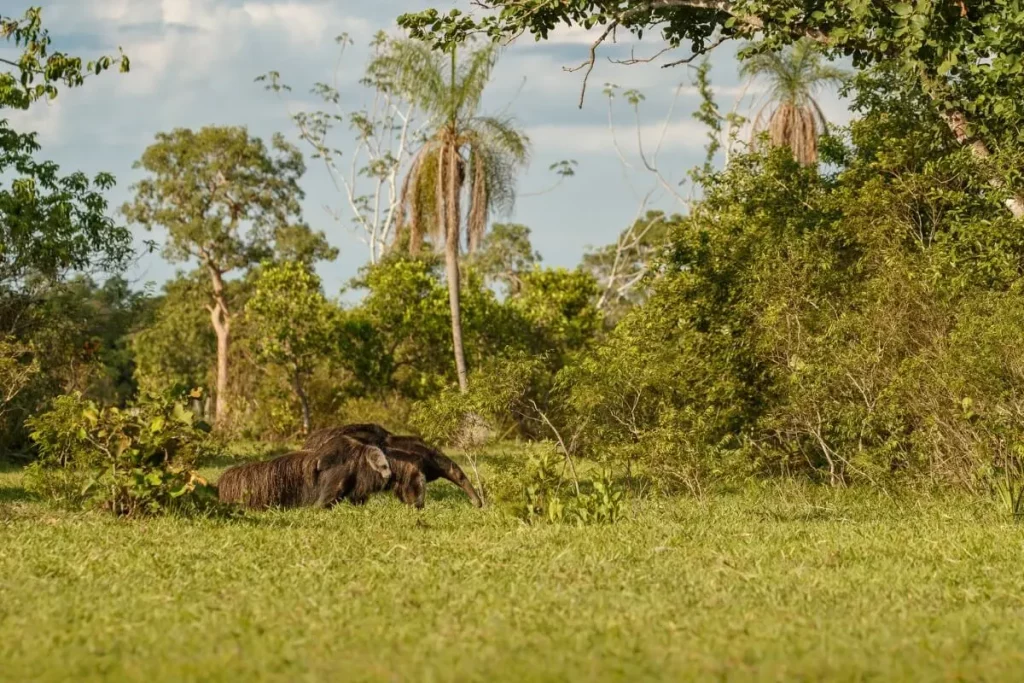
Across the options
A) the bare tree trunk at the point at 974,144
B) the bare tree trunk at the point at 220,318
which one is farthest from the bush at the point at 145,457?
the bare tree trunk at the point at 220,318

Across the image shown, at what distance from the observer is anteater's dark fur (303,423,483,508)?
1410cm

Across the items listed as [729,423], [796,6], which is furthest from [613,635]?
[729,423]

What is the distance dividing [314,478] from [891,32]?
7.45 metres

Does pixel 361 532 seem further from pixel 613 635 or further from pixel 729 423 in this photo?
pixel 729 423

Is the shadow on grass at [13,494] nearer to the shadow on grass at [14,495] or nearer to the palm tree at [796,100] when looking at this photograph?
the shadow on grass at [14,495]

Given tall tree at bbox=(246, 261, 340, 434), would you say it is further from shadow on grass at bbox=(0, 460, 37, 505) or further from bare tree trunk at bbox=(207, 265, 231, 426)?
Result: shadow on grass at bbox=(0, 460, 37, 505)

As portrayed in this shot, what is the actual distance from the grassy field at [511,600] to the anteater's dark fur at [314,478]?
74.2 inches

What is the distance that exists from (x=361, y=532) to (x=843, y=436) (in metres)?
7.03

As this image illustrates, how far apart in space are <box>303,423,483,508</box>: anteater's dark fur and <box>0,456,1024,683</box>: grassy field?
210 centimetres

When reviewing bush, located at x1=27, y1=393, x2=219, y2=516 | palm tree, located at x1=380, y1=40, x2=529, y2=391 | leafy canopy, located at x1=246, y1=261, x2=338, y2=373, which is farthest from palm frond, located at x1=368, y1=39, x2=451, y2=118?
bush, located at x1=27, y1=393, x2=219, y2=516

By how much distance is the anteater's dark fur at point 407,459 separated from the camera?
14.1 m

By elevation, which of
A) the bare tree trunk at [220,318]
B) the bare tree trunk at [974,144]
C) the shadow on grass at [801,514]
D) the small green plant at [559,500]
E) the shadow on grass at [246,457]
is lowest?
the shadow on grass at [246,457]

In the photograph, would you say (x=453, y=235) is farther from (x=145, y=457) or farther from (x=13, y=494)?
(x=145, y=457)

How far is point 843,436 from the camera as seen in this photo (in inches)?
624
